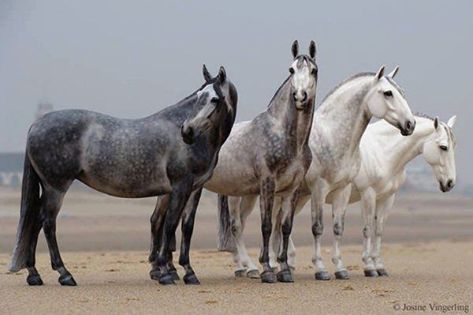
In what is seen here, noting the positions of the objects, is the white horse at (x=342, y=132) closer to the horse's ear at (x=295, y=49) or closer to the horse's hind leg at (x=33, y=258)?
the horse's ear at (x=295, y=49)

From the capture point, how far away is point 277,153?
14680 mm

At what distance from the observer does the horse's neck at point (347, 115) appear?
617 inches

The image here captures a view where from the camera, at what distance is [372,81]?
1580 centimetres

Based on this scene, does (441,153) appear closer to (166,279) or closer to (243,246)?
(243,246)

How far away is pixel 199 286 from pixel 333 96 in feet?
11.5

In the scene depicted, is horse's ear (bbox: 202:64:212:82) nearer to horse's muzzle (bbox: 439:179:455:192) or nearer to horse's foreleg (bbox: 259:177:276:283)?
horse's foreleg (bbox: 259:177:276:283)

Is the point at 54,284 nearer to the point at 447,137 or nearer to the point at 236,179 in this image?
the point at 236,179

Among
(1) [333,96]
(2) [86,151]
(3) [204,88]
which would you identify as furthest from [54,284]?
(1) [333,96]

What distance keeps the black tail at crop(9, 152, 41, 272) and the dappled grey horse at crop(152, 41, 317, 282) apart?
1.94 metres

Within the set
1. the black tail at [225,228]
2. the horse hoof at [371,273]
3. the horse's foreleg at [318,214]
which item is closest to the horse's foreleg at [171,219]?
the black tail at [225,228]

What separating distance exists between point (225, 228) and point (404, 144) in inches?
117

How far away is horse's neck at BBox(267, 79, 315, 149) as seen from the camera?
1468cm

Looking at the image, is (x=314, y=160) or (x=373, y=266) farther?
(x=373, y=266)

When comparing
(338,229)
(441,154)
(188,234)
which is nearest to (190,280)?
(188,234)
